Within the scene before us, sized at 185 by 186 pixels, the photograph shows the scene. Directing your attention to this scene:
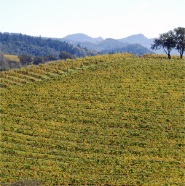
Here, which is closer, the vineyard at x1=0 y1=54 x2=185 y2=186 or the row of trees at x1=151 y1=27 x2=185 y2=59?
the vineyard at x1=0 y1=54 x2=185 y2=186

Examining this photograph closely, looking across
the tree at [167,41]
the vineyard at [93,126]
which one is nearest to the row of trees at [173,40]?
the tree at [167,41]

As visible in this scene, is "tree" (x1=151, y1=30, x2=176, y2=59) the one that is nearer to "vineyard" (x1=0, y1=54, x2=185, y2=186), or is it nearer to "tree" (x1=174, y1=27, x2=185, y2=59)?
"tree" (x1=174, y1=27, x2=185, y2=59)

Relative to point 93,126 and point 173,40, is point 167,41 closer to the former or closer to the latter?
point 173,40

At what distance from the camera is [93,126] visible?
1499 inches

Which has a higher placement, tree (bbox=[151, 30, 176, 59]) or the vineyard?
tree (bbox=[151, 30, 176, 59])

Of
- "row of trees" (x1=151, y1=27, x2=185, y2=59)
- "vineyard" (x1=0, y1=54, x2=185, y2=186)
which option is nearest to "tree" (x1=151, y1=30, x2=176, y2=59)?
"row of trees" (x1=151, y1=27, x2=185, y2=59)

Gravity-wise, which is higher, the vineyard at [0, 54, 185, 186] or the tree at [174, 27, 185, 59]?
the tree at [174, 27, 185, 59]

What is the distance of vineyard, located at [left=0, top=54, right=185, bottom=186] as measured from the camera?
2852cm

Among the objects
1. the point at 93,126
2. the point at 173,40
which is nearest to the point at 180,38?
the point at 173,40

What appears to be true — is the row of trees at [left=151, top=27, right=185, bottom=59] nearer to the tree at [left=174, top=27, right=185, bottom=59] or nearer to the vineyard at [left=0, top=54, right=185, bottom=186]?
the tree at [left=174, top=27, right=185, bottom=59]

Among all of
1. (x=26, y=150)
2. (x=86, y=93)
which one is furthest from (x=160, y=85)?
(x=26, y=150)

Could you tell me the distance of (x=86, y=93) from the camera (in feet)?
160

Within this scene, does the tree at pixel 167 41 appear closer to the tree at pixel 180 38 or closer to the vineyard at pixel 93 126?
the tree at pixel 180 38

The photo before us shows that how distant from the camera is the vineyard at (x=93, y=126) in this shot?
2852cm
